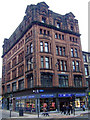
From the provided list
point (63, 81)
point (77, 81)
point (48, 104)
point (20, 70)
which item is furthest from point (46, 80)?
point (20, 70)

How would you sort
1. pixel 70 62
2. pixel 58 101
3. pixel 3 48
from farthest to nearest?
pixel 3 48
pixel 70 62
pixel 58 101

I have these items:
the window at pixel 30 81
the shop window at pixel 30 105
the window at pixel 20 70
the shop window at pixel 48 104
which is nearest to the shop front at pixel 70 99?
the shop window at pixel 48 104

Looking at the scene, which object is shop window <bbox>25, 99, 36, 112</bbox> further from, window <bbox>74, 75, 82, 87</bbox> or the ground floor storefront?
window <bbox>74, 75, 82, 87</bbox>

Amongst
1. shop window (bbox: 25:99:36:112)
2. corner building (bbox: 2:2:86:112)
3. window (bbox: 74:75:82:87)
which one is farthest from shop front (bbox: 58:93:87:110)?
shop window (bbox: 25:99:36:112)

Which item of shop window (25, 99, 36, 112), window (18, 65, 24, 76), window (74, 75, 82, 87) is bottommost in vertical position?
shop window (25, 99, 36, 112)

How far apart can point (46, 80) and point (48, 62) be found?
4.17 meters

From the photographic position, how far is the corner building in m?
31.2

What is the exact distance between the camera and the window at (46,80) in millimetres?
31234

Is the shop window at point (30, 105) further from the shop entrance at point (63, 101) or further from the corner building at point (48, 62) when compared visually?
the shop entrance at point (63, 101)

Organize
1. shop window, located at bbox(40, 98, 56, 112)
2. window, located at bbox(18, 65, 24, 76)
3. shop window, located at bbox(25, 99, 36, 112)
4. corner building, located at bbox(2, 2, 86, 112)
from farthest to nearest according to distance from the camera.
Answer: window, located at bbox(18, 65, 24, 76)
corner building, located at bbox(2, 2, 86, 112)
shop window, located at bbox(25, 99, 36, 112)
shop window, located at bbox(40, 98, 56, 112)

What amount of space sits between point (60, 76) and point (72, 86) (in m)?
4.04

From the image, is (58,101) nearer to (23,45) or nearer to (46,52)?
(46,52)

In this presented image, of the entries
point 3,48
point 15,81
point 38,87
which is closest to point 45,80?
point 38,87

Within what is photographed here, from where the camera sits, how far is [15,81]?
42.8 meters
